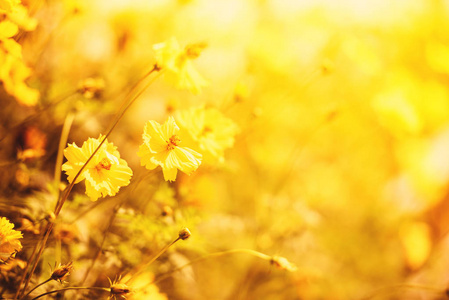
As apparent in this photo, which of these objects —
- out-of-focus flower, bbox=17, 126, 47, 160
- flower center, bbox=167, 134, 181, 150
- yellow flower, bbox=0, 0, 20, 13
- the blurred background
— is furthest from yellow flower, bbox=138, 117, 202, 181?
out-of-focus flower, bbox=17, 126, 47, 160

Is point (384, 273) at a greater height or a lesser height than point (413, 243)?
lesser

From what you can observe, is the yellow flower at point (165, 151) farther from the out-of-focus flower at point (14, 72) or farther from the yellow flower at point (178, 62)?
Answer: the out-of-focus flower at point (14, 72)

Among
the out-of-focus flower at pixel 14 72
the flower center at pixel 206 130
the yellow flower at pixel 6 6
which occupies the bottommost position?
the yellow flower at pixel 6 6

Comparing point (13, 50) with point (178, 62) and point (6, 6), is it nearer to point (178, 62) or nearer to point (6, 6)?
point (6, 6)

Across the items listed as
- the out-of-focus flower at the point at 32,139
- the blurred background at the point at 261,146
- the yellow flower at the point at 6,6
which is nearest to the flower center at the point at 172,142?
the blurred background at the point at 261,146

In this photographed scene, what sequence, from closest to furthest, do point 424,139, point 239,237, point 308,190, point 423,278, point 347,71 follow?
point 239,237, point 308,190, point 423,278, point 347,71, point 424,139

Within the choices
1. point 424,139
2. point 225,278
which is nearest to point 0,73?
point 225,278

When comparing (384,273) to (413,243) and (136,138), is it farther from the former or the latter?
(136,138)
